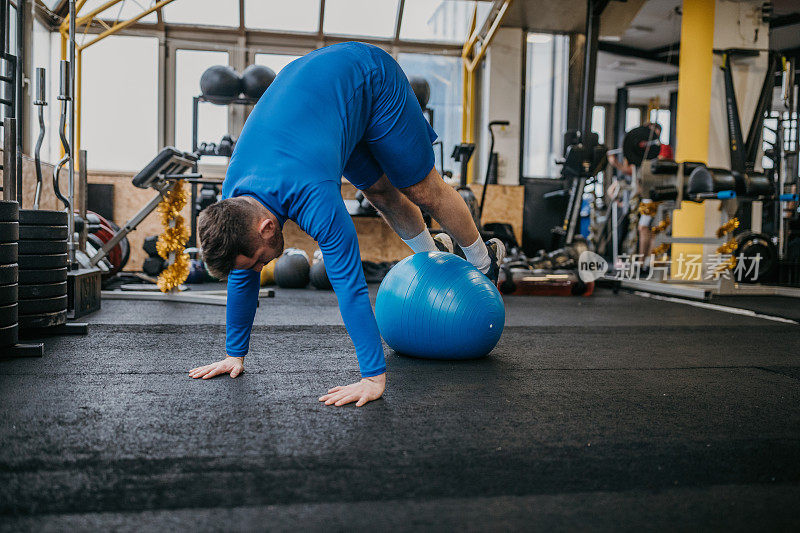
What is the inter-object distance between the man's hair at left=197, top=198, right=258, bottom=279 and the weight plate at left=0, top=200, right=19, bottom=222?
3.56 feet

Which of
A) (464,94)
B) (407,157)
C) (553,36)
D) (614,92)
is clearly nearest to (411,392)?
(407,157)

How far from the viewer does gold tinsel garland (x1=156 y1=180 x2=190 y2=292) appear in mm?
4070

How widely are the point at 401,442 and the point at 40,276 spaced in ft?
6.53

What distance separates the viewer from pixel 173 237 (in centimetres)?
408

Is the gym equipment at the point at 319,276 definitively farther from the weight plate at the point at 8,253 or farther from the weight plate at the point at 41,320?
the weight plate at the point at 8,253

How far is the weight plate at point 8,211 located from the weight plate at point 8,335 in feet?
1.26

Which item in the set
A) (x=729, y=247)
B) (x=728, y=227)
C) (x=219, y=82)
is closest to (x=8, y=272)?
(x=219, y=82)

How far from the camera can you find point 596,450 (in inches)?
54.1

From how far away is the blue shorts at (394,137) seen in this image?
1.97 meters

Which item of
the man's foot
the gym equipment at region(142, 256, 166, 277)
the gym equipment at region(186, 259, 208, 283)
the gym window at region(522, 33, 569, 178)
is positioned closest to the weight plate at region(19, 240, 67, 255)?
the man's foot

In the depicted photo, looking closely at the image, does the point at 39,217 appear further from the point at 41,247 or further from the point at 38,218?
the point at 41,247

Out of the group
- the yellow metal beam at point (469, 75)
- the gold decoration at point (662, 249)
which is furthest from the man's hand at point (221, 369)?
the yellow metal beam at point (469, 75)

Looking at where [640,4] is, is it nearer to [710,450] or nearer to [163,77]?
[163,77]

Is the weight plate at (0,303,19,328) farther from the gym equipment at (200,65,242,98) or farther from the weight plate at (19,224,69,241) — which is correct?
the gym equipment at (200,65,242,98)
